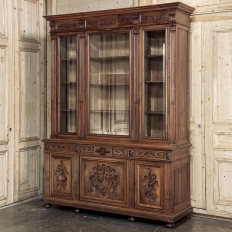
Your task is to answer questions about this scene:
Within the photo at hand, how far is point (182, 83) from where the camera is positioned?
5121 millimetres

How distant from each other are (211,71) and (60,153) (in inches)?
84.9

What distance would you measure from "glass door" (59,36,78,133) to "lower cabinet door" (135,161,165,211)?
42.5 inches

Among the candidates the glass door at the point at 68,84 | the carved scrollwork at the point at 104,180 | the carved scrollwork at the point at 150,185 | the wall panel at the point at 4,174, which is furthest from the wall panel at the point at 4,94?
the carved scrollwork at the point at 150,185

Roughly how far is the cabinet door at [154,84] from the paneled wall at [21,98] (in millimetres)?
1922

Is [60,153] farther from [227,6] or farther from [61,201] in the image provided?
[227,6]

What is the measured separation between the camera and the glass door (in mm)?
5613

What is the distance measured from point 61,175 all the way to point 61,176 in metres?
0.01

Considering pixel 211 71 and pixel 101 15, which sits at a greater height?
pixel 101 15

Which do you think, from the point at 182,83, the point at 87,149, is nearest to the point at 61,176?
the point at 87,149

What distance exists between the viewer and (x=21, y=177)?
20.1 ft

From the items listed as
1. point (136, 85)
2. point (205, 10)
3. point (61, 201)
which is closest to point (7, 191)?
point (61, 201)

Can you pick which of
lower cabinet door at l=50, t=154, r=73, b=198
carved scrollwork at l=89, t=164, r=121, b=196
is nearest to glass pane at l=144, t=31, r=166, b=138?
carved scrollwork at l=89, t=164, r=121, b=196

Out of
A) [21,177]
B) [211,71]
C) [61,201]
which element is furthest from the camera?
[21,177]

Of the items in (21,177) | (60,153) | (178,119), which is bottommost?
(21,177)
